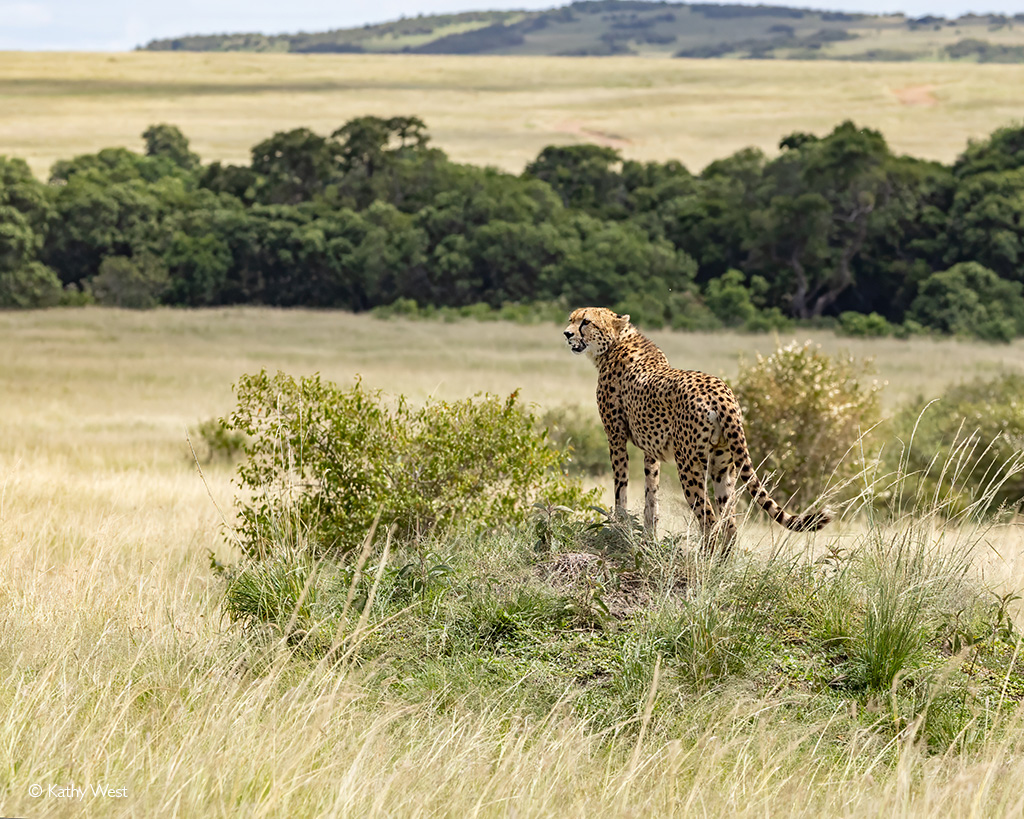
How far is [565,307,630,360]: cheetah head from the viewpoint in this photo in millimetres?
6799

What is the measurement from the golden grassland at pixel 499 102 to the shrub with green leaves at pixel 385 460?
7134cm

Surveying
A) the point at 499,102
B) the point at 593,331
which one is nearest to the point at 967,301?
the point at 593,331

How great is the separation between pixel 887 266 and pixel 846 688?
47.5m

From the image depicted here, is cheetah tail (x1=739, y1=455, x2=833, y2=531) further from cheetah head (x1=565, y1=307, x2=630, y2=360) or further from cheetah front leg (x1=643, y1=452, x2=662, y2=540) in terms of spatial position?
cheetah head (x1=565, y1=307, x2=630, y2=360)

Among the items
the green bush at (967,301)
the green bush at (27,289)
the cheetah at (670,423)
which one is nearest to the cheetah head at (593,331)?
the cheetah at (670,423)

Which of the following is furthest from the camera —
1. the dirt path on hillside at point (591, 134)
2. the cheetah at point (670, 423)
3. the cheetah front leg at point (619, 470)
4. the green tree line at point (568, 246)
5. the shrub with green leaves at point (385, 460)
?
the dirt path on hillside at point (591, 134)

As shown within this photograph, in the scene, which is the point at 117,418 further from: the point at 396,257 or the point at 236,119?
the point at 236,119

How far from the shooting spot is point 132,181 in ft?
182

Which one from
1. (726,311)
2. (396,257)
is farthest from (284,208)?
(726,311)

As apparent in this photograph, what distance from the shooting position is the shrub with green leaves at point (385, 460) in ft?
24.4

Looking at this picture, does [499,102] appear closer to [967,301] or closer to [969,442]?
[967,301]

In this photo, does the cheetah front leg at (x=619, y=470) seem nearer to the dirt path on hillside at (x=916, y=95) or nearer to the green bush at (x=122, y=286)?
the green bush at (x=122, y=286)

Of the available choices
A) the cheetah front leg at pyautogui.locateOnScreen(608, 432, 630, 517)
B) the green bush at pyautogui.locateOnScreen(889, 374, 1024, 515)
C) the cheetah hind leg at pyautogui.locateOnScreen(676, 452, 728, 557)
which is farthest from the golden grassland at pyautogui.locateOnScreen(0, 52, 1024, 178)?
the cheetah hind leg at pyautogui.locateOnScreen(676, 452, 728, 557)

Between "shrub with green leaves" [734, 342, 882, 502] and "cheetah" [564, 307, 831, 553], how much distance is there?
5.93m
